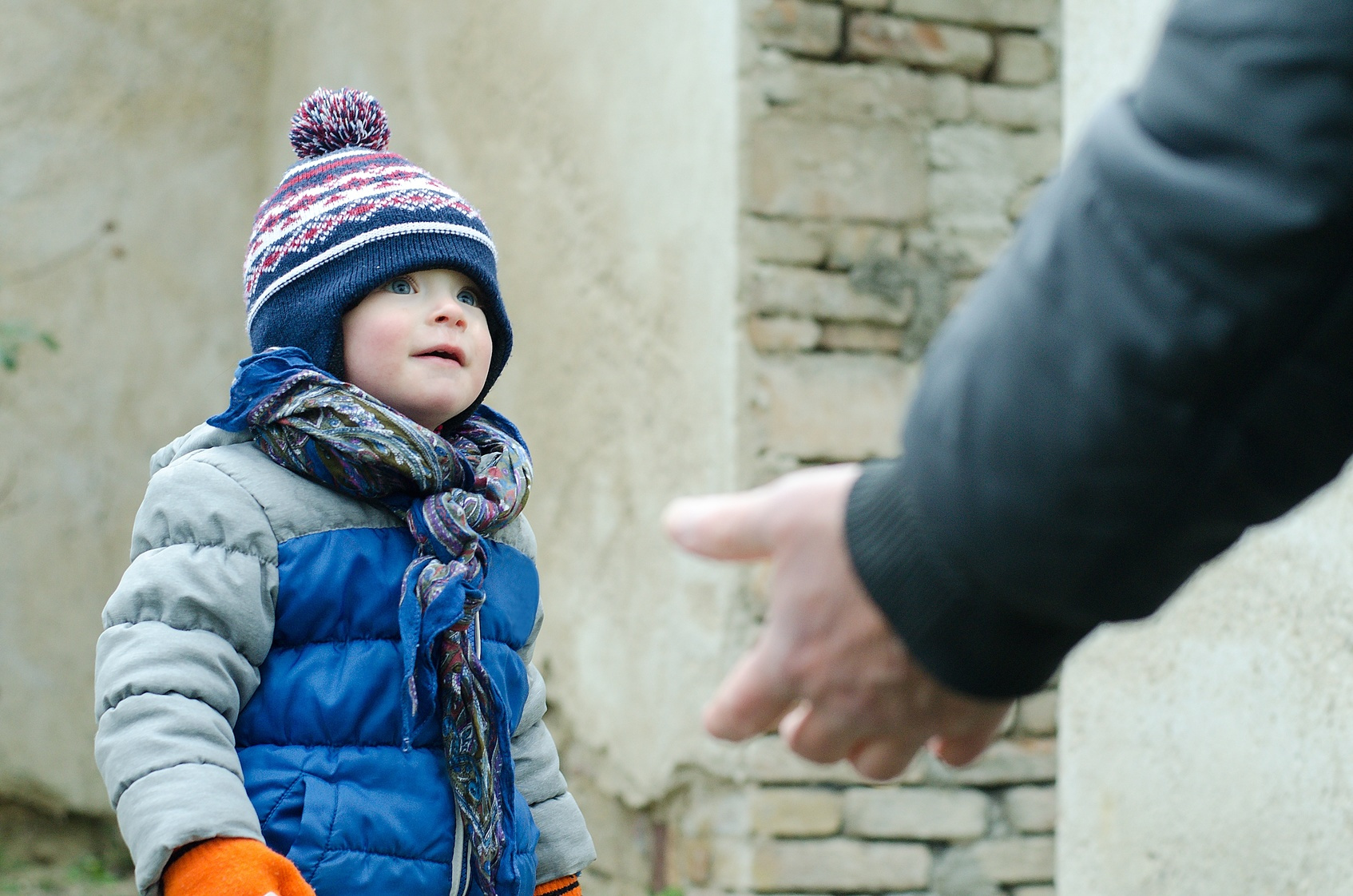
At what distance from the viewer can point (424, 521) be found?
166 centimetres

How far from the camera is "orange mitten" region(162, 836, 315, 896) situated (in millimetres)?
1362

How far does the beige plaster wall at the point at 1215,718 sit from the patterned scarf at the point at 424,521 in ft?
3.05

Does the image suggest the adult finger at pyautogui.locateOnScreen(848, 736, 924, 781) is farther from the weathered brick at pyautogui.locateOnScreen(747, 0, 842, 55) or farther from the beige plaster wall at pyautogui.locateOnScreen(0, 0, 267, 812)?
the beige plaster wall at pyautogui.locateOnScreen(0, 0, 267, 812)

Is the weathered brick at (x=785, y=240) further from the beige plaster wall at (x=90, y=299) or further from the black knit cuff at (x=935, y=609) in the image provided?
the beige plaster wall at (x=90, y=299)

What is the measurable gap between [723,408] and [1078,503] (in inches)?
97.6

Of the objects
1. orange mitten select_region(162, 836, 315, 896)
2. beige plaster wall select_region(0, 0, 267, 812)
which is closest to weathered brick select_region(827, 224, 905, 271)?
orange mitten select_region(162, 836, 315, 896)

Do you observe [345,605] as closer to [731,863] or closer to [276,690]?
[276,690]

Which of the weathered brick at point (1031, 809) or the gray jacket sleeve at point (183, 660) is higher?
the gray jacket sleeve at point (183, 660)

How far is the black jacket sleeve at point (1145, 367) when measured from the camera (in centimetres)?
73

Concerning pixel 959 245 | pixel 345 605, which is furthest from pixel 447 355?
pixel 959 245

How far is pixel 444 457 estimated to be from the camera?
1.71 meters

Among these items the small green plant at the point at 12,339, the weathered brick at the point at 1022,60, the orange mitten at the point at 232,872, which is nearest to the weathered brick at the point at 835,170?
the weathered brick at the point at 1022,60

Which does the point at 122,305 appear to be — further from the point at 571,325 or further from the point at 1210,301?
the point at 1210,301

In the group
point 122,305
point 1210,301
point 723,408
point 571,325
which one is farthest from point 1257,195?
point 122,305
